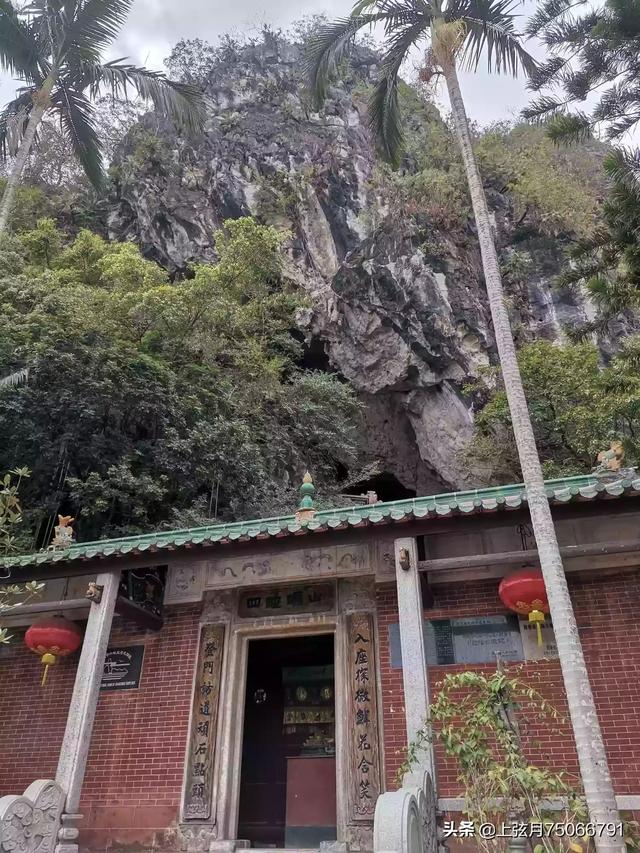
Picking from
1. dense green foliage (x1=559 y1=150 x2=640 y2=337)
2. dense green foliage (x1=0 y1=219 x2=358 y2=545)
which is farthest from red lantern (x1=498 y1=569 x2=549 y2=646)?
dense green foliage (x1=0 y1=219 x2=358 y2=545)

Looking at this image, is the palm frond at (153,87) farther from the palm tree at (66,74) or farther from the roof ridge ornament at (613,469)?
the roof ridge ornament at (613,469)

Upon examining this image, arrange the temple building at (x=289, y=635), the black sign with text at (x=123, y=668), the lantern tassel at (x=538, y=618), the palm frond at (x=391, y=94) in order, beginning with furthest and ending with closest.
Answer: the palm frond at (x=391, y=94) < the black sign with text at (x=123, y=668) < the lantern tassel at (x=538, y=618) < the temple building at (x=289, y=635)

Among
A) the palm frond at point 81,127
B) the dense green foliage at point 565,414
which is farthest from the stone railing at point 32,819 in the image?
the dense green foliage at point 565,414

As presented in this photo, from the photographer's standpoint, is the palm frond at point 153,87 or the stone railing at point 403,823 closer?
the stone railing at point 403,823

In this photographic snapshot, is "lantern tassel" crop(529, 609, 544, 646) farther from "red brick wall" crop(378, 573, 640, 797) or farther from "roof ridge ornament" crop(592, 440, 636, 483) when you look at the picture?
"roof ridge ornament" crop(592, 440, 636, 483)

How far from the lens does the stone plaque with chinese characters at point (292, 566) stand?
6566mm

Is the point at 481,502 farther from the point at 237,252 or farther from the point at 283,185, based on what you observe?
the point at 283,185

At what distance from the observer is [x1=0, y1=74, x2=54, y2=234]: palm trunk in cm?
815

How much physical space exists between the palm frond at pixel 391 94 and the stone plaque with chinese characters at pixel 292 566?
536cm

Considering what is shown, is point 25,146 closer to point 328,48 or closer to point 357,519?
point 328,48

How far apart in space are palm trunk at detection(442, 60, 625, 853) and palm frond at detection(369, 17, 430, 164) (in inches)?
50.6

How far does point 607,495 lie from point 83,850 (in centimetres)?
614

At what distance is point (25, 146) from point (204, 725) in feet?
25.9

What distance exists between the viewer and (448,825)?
4914 mm
